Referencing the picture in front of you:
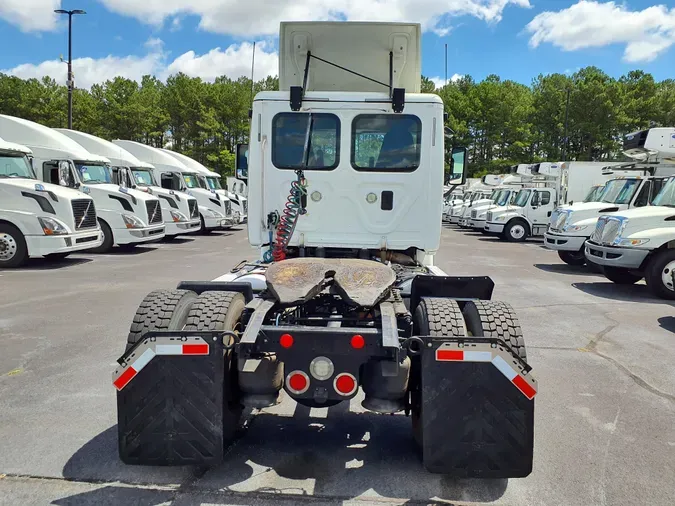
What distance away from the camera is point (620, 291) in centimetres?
1072

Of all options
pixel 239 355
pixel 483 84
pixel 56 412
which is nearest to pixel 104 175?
pixel 56 412

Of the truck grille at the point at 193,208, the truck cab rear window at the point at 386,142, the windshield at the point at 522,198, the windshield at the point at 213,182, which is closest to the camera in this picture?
the truck cab rear window at the point at 386,142

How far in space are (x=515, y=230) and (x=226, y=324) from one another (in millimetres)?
20517

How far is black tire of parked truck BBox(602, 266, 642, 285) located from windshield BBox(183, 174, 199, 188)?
15502 mm

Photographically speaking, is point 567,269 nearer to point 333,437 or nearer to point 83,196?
point 333,437

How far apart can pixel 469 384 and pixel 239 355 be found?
1272 mm

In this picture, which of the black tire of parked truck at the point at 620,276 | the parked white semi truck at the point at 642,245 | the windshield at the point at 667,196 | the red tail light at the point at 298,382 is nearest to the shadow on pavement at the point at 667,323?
the parked white semi truck at the point at 642,245

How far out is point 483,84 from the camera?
192 feet

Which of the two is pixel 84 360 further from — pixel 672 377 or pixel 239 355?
pixel 672 377

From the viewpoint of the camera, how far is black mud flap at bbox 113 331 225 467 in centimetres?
314

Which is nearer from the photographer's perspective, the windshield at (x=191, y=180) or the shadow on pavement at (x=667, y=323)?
the shadow on pavement at (x=667, y=323)

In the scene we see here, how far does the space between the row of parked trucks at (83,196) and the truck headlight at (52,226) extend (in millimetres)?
19

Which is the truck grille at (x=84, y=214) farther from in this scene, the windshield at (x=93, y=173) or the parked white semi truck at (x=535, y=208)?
the parked white semi truck at (x=535, y=208)

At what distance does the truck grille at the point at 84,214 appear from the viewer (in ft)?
41.5
